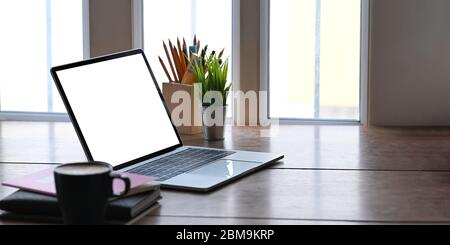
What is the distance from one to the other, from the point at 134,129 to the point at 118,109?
64 millimetres

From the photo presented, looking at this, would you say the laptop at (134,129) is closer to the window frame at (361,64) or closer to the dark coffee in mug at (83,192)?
the dark coffee in mug at (83,192)

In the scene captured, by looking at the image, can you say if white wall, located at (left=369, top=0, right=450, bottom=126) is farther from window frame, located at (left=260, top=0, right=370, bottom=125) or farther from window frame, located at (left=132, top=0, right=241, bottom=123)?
window frame, located at (left=132, top=0, right=241, bottom=123)

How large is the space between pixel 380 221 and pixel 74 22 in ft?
4.92

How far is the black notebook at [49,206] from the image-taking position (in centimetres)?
141

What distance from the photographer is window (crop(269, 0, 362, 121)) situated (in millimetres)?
2520

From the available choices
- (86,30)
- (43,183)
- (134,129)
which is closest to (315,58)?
(86,30)

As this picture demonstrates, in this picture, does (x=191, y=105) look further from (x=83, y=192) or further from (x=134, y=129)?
(x=83, y=192)

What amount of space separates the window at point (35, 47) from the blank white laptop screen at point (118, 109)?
0.69 metres

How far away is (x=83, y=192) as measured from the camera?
4.18 feet

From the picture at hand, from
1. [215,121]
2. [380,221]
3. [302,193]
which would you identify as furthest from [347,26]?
[380,221]

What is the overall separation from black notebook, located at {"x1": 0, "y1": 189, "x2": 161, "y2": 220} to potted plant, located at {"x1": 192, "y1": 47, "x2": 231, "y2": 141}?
759 mm

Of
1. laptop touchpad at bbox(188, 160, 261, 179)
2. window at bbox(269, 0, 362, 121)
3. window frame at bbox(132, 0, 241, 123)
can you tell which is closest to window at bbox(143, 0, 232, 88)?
window frame at bbox(132, 0, 241, 123)

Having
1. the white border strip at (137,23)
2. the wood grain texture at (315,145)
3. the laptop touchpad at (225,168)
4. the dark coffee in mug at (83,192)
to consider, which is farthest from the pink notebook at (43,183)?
the white border strip at (137,23)
